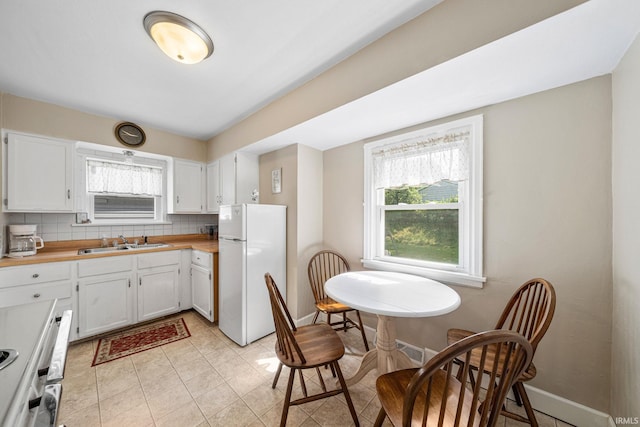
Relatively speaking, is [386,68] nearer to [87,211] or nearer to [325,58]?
[325,58]

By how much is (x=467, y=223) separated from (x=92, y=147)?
403cm

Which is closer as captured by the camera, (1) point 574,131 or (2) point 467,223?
(1) point 574,131

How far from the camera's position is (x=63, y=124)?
2.48 meters

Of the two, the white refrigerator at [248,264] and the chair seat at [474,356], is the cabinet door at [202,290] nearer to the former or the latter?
the white refrigerator at [248,264]

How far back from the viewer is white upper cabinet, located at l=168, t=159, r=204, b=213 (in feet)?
10.7

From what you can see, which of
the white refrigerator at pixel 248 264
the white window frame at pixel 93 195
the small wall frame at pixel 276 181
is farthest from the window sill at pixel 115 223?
the small wall frame at pixel 276 181

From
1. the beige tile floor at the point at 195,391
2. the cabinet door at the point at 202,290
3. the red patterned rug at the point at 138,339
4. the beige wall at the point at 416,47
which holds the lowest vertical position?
the beige tile floor at the point at 195,391

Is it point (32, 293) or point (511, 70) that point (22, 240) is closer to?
point (32, 293)

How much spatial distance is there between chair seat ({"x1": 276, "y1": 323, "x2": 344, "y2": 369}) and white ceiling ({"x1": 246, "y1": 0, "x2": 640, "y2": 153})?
1.66 meters

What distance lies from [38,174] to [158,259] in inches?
53.6

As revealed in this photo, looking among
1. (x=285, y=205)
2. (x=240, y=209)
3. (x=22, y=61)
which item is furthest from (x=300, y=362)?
(x=22, y=61)

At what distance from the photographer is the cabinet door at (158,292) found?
2.68 meters

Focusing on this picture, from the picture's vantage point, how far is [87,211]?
288 cm

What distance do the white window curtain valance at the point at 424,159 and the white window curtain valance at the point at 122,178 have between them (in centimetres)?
305
